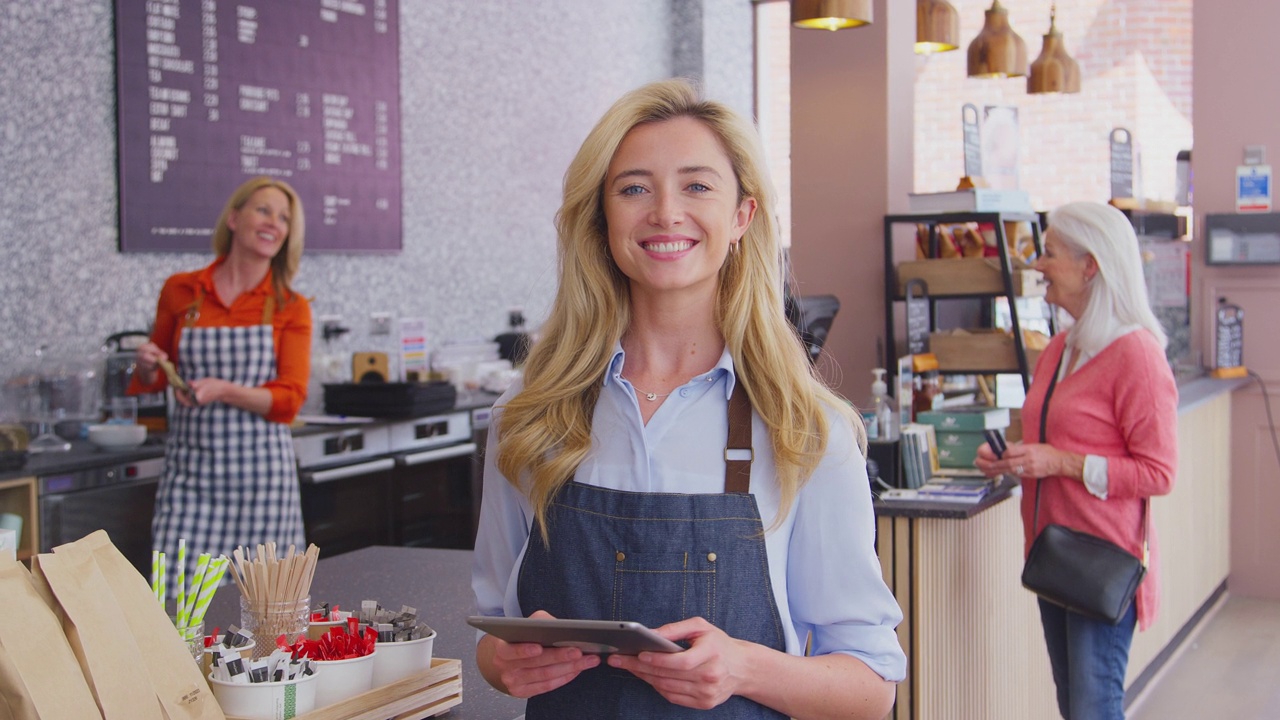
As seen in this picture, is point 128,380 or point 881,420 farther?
point 128,380

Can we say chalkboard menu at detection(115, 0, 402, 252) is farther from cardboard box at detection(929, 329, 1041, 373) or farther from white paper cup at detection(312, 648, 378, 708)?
white paper cup at detection(312, 648, 378, 708)

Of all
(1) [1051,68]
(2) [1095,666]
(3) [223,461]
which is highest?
(1) [1051,68]

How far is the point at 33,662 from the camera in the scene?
4.33 ft

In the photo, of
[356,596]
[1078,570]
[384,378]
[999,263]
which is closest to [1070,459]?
[1078,570]

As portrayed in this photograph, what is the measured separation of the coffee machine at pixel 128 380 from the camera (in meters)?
4.43

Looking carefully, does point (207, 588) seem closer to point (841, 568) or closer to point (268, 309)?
point (841, 568)

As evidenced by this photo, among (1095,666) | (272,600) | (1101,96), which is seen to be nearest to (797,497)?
(272,600)

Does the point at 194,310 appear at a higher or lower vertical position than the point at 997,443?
higher

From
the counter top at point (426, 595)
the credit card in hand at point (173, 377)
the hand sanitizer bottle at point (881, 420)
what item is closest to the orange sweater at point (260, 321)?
the credit card in hand at point (173, 377)

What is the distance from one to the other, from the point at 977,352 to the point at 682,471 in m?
3.09

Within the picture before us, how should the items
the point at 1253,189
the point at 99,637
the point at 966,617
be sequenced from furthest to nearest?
the point at 1253,189 → the point at 966,617 → the point at 99,637

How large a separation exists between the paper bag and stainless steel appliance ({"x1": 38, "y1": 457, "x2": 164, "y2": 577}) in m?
2.51

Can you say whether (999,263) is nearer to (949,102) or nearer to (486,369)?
(486,369)

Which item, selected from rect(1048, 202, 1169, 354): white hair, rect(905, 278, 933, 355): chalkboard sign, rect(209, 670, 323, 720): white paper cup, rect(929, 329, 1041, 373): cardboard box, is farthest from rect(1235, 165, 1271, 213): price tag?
rect(209, 670, 323, 720): white paper cup
